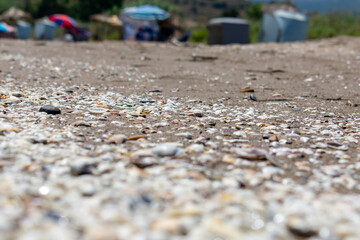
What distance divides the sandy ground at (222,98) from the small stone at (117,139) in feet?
0.20

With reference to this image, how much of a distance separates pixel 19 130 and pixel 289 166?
5.54 ft

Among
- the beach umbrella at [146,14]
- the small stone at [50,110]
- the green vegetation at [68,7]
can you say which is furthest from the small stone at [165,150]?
the green vegetation at [68,7]

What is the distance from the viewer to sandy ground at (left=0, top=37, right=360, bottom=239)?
1936mm

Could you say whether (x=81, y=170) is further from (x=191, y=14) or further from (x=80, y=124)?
(x=191, y=14)

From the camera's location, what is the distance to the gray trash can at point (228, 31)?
1139cm

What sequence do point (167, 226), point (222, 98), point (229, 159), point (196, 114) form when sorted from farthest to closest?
1. point (222, 98)
2. point (196, 114)
3. point (229, 159)
4. point (167, 226)

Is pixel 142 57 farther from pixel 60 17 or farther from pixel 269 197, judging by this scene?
pixel 60 17

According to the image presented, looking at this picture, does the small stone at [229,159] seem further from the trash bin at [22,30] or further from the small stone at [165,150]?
the trash bin at [22,30]

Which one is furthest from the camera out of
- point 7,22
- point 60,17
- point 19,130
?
point 7,22

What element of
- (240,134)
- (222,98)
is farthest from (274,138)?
(222,98)

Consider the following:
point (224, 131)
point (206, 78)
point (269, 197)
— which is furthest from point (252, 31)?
point (269, 197)

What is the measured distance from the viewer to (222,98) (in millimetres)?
4195

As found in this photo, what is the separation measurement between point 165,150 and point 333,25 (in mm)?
13935

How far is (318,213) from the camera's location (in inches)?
60.4
